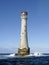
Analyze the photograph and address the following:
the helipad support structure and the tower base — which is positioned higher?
the helipad support structure

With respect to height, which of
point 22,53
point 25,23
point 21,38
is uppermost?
point 25,23

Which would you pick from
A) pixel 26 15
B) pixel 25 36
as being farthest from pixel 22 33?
pixel 26 15

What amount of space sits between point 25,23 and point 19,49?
14.9 m

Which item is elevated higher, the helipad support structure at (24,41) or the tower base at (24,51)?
the helipad support structure at (24,41)

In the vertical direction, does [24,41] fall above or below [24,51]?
above

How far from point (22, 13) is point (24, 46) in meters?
19.0

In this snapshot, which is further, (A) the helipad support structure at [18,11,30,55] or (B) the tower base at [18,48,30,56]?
(A) the helipad support structure at [18,11,30,55]

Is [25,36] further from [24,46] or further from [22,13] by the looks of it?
[22,13]

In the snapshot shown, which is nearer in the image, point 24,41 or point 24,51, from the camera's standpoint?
point 24,41

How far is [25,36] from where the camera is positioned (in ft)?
423

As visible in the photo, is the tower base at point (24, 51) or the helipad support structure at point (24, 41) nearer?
the tower base at point (24, 51)

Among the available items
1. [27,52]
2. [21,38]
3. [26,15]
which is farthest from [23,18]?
[27,52]

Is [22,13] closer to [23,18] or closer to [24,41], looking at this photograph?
[23,18]

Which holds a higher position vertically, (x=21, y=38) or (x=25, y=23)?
(x=25, y=23)
